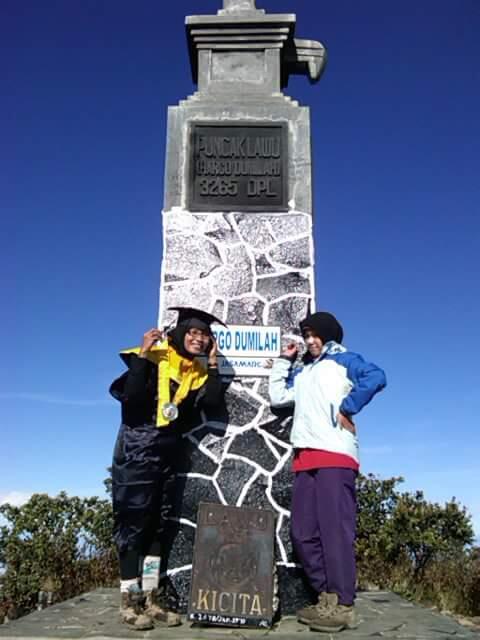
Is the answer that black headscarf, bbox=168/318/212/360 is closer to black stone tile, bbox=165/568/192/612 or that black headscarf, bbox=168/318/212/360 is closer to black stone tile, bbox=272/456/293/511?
black stone tile, bbox=272/456/293/511

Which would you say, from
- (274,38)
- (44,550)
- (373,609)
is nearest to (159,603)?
(373,609)

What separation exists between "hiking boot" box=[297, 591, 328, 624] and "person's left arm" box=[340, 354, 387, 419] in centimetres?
130

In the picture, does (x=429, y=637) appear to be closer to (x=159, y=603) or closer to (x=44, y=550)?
(x=159, y=603)

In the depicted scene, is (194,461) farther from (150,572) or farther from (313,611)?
(313,611)

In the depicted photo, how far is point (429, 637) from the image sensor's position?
4.01 m

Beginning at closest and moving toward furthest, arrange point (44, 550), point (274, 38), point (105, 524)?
point (274, 38) → point (44, 550) → point (105, 524)

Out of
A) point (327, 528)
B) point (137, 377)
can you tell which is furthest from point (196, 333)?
point (327, 528)

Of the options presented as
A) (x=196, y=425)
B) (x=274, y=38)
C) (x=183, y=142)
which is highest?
(x=274, y=38)

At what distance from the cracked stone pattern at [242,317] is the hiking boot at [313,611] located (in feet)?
1.10

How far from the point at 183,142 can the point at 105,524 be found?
488cm

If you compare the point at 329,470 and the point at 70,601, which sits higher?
the point at 329,470

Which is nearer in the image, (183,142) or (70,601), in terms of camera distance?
(70,601)

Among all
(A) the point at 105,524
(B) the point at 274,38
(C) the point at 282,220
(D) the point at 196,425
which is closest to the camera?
(D) the point at 196,425

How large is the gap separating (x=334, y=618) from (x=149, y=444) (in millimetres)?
1762
